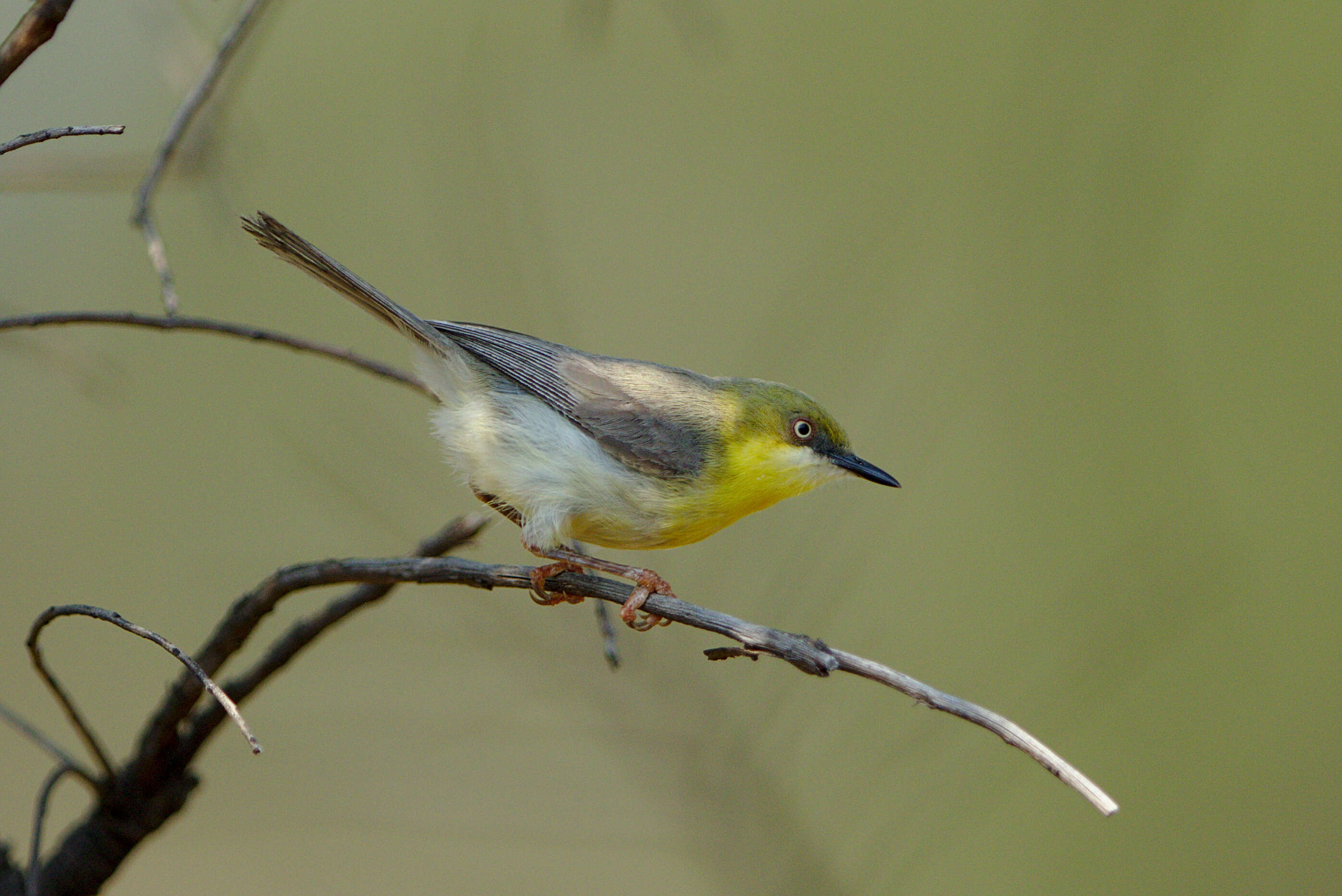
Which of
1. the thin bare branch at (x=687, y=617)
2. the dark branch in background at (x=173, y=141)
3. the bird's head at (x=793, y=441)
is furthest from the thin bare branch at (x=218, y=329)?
the bird's head at (x=793, y=441)

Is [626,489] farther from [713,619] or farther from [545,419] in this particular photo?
[713,619]

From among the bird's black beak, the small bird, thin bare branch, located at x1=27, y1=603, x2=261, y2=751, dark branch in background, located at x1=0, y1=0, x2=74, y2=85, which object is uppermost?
dark branch in background, located at x1=0, y1=0, x2=74, y2=85

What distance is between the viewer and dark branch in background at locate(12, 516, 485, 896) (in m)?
1.64

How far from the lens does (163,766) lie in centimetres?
173

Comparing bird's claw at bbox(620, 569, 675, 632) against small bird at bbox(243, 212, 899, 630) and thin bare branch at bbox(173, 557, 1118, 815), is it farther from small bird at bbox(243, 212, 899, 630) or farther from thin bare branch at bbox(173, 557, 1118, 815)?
thin bare branch at bbox(173, 557, 1118, 815)

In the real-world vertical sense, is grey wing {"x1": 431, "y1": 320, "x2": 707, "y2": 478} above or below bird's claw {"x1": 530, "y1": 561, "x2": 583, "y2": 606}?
above

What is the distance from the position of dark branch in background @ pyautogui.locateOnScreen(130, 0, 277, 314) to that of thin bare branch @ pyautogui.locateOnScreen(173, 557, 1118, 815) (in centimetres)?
48

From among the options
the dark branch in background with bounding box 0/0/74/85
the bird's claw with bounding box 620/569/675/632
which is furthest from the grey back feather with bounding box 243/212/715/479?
the dark branch in background with bounding box 0/0/74/85

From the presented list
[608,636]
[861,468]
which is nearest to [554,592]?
[608,636]

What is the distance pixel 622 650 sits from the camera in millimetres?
2613

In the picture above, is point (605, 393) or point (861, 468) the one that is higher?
point (861, 468)

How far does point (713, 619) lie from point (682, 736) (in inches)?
44.1

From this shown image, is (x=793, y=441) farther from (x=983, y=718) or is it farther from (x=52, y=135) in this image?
(x=52, y=135)

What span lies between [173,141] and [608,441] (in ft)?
3.76
